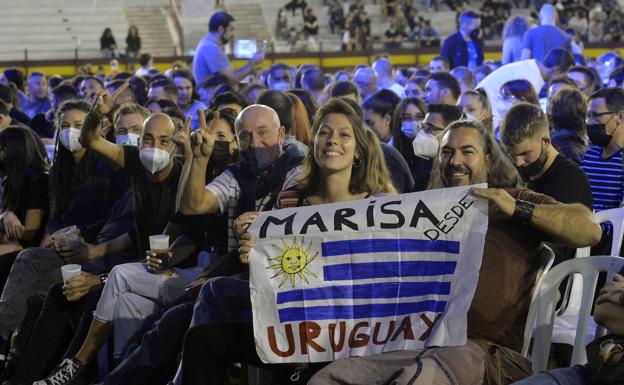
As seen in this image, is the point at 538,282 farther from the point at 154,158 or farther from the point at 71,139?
the point at 71,139

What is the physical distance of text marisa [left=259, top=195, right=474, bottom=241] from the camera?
4.16m

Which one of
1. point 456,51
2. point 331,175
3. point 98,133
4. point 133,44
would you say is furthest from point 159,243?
point 133,44

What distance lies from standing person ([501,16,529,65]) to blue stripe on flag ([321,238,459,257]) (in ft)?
31.8

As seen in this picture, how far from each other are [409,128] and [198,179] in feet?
8.00

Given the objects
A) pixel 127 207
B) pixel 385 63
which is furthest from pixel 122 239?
pixel 385 63

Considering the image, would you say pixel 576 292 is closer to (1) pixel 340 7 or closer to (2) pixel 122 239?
(2) pixel 122 239

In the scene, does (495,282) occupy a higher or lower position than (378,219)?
lower

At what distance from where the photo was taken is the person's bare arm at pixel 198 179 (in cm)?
498

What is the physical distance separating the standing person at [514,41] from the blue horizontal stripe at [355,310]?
32.1 feet

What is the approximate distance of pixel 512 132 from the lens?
530 centimetres

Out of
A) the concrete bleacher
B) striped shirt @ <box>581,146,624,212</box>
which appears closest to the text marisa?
→ striped shirt @ <box>581,146,624,212</box>

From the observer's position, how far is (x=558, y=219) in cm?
404

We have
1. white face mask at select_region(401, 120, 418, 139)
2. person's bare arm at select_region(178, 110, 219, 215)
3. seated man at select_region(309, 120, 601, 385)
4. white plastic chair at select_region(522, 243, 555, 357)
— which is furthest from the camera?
white face mask at select_region(401, 120, 418, 139)

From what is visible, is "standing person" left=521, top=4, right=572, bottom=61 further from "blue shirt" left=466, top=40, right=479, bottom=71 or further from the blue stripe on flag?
the blue stripe on flag
